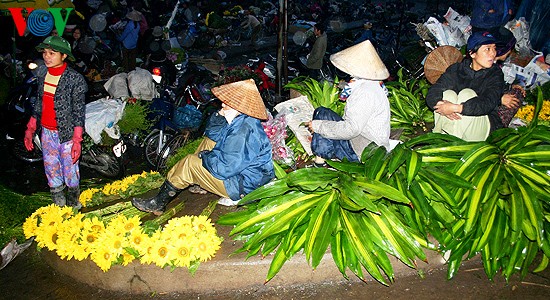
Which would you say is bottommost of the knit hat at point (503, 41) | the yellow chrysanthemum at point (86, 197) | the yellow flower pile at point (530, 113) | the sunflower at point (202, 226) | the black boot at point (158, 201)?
the yellow chrysanthemum at point (86, 197)

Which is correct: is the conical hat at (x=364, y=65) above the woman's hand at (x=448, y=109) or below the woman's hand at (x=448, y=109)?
above

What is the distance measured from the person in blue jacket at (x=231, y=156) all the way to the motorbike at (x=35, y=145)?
99.0 inches

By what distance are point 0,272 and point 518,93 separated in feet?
16.8

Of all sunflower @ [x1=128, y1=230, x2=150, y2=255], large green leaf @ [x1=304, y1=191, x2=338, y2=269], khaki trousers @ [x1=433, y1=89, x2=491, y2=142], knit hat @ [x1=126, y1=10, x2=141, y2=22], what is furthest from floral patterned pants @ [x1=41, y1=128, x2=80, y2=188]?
knit hat @ [x1=126, y1=10, x2=141, y2=22]

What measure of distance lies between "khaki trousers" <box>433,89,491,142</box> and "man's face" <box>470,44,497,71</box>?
0.26 meters

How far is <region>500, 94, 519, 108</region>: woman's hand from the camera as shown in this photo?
4223 mm

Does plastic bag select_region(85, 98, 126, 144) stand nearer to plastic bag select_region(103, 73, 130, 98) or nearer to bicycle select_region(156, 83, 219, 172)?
plastic bag select_region(103, 73, 130, 98)

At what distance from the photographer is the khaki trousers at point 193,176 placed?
3.74m

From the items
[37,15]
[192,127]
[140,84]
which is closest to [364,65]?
[192,127]

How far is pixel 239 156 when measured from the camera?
3.56m

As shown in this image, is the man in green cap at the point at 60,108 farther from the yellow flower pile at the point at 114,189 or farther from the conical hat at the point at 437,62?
the conical hat at the point at 437,62

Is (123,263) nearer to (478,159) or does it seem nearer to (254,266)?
(254,266)

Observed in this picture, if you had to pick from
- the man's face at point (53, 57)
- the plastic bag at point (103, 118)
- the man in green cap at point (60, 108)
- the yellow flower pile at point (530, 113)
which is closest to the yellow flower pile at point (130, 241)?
the man in green cap at point (60, 108)

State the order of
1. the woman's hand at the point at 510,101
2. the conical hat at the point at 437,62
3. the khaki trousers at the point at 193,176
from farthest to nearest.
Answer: the conical hat at the point at 437,62
the woman's hand at the point at 510,101
the khaki trousers at the point at 193,176
